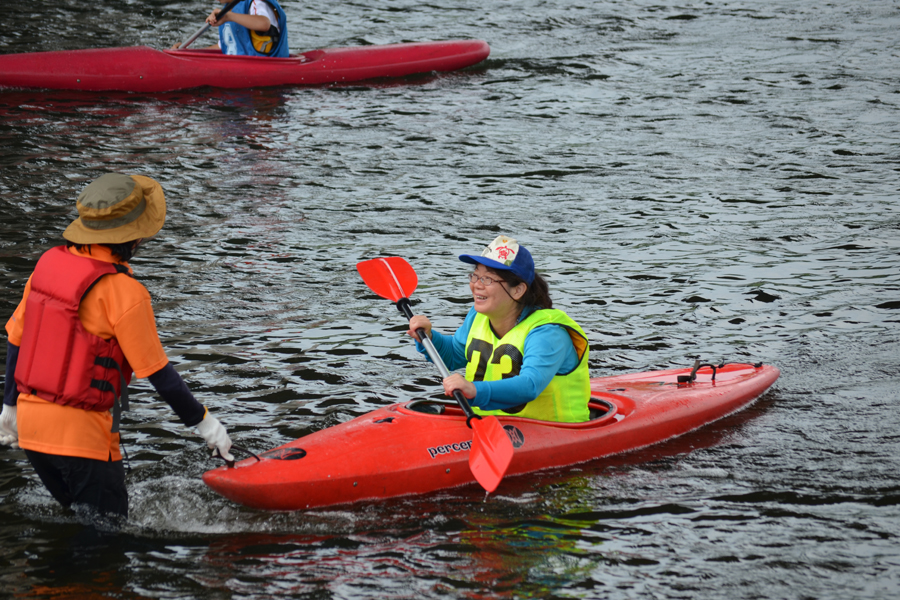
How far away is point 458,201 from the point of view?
28.0 ft

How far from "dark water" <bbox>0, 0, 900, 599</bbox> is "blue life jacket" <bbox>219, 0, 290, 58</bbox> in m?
0.50

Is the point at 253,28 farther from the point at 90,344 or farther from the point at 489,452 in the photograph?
the point at 90,344

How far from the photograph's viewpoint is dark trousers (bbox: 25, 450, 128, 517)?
3.22m

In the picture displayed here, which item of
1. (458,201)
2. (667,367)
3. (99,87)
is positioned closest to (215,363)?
(667,367)

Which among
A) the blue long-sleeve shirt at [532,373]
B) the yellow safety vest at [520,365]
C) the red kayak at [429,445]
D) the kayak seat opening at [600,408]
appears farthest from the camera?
the kayak seat opening at [600,408]

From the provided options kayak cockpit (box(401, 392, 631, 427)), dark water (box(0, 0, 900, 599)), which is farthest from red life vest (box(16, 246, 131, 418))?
kayak cockpit (box(401, 392, 631, 427))

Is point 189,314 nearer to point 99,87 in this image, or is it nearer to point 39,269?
point 39,269

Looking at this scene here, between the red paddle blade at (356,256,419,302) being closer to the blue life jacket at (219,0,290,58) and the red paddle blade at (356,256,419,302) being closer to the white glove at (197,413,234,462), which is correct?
the white glove at (197,413,234,462)

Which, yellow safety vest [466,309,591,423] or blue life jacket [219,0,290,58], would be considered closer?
yellow safety vest [466,309,591,423]

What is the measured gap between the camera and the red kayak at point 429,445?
3.75 metres

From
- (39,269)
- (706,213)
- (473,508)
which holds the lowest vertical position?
(473,508)

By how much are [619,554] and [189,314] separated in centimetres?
343

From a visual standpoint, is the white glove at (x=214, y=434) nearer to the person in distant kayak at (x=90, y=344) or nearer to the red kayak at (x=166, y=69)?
the person in distant kayak at (x=90, y=344)

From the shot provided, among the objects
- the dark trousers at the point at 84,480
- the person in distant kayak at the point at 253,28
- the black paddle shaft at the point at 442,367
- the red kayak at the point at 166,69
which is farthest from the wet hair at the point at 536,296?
the red kayak at the point at 166,69
